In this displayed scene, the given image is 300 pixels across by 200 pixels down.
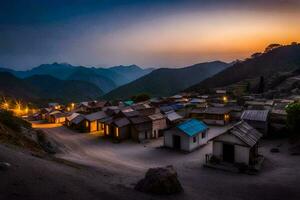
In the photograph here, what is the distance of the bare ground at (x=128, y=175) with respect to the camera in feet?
44.7

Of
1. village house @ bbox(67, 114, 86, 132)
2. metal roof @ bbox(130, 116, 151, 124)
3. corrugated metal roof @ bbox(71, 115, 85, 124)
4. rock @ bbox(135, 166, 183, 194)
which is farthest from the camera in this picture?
corrugated metal roof @ bbox(71, 115, 85, 124)

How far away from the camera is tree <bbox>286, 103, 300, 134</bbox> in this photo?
34722mm

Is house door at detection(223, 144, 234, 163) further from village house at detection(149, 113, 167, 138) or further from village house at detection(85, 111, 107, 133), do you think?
village house at detection(85, 111, 107, 133)

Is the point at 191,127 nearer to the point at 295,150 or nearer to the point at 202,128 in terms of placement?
the point at 202,128

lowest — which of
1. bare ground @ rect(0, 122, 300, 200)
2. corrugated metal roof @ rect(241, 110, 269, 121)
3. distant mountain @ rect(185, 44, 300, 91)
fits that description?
bare ground @ rect(0, 122, 300, 200)

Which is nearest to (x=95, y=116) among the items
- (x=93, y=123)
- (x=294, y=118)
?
(x=93, y=123)

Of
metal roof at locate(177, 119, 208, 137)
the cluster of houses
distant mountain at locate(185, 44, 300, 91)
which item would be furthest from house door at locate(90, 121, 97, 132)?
distant mountain at locate(185, 44, 300, 91)

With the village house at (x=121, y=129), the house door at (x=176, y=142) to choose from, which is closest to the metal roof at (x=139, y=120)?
the village house at (x=121, y=129)

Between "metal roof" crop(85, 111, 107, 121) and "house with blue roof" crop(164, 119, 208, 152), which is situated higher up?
Result: "metal roof" crop(85, 111, 107, 121)

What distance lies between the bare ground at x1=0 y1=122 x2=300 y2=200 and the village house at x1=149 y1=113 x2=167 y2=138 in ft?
13.5

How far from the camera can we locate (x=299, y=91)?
254ft

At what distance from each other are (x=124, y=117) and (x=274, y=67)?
15700cm

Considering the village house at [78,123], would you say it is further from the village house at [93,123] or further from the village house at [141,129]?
the village house at [141,129]

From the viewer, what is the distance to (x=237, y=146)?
27.3m
